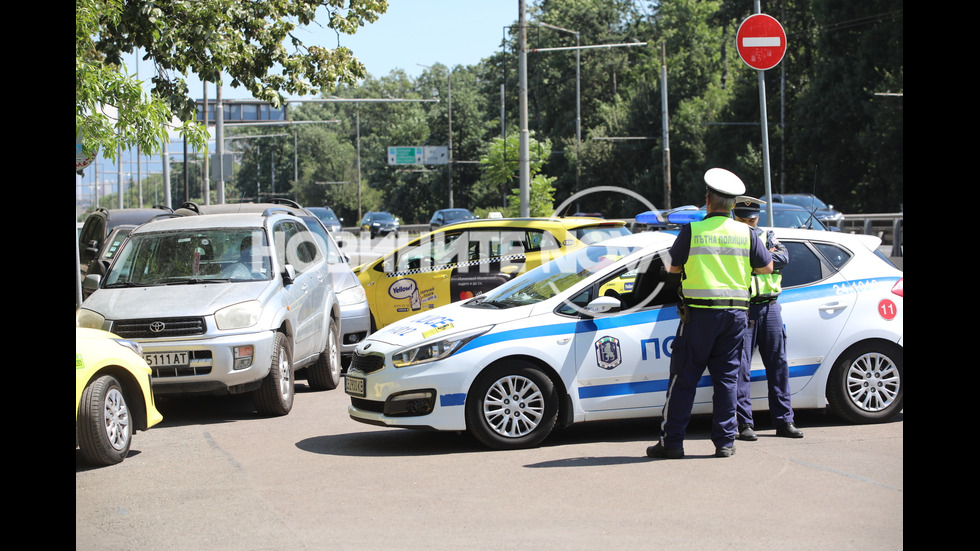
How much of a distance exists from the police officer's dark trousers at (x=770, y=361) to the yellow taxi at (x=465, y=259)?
15.5 feet

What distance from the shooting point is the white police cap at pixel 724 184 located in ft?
22.2

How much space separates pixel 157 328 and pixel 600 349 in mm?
3737

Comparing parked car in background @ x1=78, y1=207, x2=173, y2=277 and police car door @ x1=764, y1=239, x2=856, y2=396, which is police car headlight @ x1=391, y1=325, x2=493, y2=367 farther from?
parked car in background @ x1=78, y1=207, x2=173, y2=277

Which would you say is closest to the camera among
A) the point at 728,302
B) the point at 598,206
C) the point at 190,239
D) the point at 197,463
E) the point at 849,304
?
the point at 728,302

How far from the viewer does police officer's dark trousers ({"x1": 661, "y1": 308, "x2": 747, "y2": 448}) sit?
6695 mm

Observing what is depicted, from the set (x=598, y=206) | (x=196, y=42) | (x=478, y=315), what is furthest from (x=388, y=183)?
(x=478, y=315)

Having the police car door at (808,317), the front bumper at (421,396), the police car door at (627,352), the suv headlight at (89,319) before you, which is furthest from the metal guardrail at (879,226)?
the suv headlight at (89,319)

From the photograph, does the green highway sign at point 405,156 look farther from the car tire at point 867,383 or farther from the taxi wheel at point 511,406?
the taxi wheel at point 511,406

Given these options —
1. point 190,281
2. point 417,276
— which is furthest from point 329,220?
Answer: point 190,281

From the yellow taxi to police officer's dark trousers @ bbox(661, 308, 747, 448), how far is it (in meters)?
5.37

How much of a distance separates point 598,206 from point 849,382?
223ft

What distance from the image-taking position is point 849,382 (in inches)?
308

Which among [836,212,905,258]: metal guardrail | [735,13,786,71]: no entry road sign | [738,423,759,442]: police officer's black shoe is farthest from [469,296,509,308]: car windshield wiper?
[836,212,905,258]: metal guardrail
